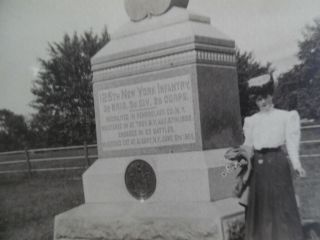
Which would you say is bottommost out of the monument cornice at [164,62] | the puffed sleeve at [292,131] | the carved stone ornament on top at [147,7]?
the puffed sleeve at [292,131]

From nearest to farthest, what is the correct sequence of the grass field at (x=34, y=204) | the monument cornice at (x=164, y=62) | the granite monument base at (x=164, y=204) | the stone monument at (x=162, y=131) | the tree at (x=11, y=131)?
the granite monument base at (x=164, y=204) < the stone monument at (x=162, y=131) < the monument cornice at (x=164, y=62) < the grass field at (x=34, y=204) < the tree at (x=11, y=131)

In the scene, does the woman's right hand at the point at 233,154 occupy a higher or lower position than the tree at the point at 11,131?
lower

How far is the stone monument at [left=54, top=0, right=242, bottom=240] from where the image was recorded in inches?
177

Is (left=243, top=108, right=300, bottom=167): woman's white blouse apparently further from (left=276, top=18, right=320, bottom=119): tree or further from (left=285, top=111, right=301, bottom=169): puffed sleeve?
(left=276, top=18, right=320, bottom=119): tree

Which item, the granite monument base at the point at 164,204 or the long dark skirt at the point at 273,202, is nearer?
the long dark skirt at the point at 273,202

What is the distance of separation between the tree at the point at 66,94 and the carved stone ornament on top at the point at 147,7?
12529mm

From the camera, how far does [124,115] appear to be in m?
5.13

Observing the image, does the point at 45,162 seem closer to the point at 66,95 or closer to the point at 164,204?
the point at 66,95

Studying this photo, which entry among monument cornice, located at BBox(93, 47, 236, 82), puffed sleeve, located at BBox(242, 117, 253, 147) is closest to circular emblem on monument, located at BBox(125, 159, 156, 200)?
monument cornice, located at BBox(93, 47, 236, 82)

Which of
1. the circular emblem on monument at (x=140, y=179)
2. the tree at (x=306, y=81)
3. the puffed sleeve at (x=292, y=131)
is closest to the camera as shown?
the puffed sleeve at (x=292, y=131)

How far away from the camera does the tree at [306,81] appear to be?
5.31 m

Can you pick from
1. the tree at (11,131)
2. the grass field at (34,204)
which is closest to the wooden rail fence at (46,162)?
the tree at (11,131)

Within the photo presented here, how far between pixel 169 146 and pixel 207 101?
0.52 meters

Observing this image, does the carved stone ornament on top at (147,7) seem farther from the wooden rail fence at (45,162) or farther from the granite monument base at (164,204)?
the wooden rail fence at (45,162)
